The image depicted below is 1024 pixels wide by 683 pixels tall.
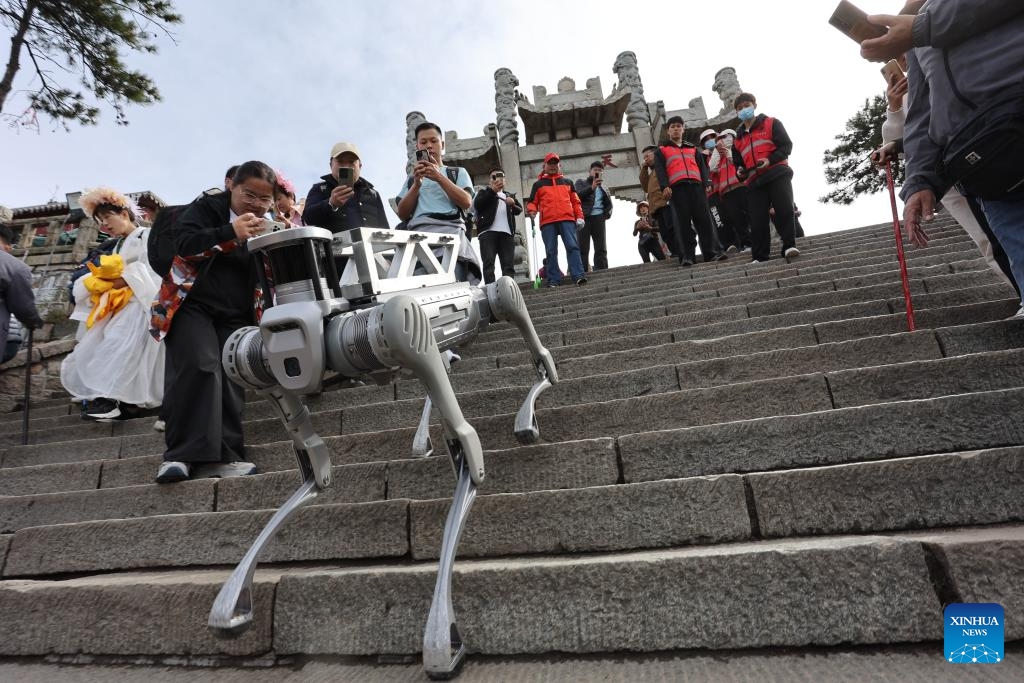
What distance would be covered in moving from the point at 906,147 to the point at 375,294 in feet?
7.22

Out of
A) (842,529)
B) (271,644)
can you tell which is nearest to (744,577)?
(842,529)

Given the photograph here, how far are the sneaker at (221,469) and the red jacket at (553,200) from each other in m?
5.06

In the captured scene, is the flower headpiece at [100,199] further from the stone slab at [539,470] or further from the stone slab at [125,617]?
the stone slab at [539,470]

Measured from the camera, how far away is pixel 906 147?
201cm

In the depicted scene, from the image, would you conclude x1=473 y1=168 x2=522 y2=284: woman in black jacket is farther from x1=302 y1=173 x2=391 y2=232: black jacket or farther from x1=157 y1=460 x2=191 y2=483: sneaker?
x1=157 y1=460 x2=191 y2=483: sneaker

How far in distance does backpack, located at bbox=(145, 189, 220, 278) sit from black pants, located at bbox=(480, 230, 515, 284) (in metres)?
3.67

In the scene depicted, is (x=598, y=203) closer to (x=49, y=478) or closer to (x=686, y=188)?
(x=686, y=188)

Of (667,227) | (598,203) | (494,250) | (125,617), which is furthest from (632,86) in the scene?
(125,617)

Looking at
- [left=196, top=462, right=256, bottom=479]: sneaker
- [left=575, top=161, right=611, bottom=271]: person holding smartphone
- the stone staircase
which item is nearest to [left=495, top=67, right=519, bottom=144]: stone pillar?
[left=575, top=161, right=611, bottom=271]: person holding smartphone

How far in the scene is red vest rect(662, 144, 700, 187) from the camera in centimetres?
590

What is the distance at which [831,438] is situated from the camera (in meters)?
1.71

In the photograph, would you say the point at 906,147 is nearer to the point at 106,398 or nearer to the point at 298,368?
the point at 298,368

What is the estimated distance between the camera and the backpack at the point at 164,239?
2383 millimetres

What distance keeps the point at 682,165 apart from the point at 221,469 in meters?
5.65
